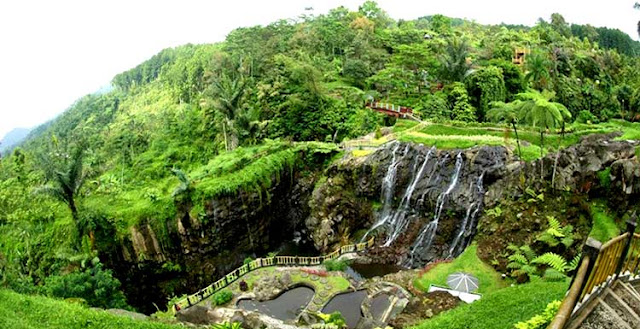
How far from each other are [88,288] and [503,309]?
473 inches

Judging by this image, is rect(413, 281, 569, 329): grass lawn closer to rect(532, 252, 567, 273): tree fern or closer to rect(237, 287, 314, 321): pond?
rect(532, 252, 567, 273): tree fern

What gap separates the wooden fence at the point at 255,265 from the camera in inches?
611

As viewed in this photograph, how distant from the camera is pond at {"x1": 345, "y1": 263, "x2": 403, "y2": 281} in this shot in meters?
18.4

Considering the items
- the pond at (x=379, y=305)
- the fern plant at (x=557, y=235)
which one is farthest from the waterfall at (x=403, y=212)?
the fern plant at (x=557, y=235)

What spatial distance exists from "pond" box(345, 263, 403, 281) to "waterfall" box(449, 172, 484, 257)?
2630 millimetres

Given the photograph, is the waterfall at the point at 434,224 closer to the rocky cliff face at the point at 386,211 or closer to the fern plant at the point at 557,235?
the rocky cliff face at the point at 386,211

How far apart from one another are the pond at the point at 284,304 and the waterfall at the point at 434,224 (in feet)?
19.7

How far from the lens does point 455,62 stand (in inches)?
1195

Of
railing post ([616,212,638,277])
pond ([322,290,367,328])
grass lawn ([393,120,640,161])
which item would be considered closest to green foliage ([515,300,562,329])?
railing post ([616,212,638,277])

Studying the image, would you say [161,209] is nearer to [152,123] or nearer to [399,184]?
[399,184]

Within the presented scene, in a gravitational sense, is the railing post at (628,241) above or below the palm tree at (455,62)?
below

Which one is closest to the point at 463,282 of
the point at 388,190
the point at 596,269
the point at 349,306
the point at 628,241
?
the point at 349,306

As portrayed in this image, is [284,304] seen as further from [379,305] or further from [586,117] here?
[586,117]

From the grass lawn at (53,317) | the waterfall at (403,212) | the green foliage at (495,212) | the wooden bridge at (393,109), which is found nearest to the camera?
the grass lawn at (53,317)
